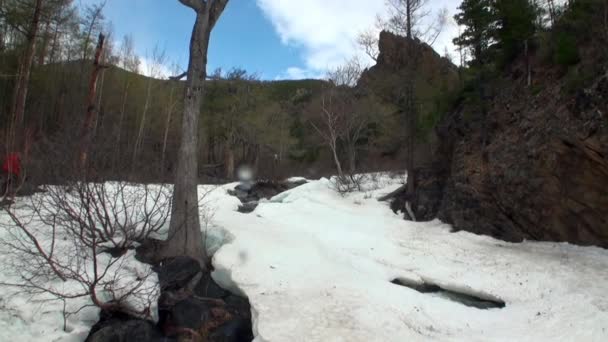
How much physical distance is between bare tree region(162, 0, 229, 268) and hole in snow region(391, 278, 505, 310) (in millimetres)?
4093

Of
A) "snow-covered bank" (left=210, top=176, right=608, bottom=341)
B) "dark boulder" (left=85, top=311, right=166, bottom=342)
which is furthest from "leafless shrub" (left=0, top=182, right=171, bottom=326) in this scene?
"snow-covered bank" (left=210, top=176, right=608, bottom=341)

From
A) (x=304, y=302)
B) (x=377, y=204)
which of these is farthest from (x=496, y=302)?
(x=377, y=204)

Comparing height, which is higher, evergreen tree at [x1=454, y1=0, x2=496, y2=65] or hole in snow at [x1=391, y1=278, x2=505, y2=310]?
evergreen tree at [x1=454, y1=0, x2=496, y2=65]

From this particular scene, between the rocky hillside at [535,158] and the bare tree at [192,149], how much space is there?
796 centimetres

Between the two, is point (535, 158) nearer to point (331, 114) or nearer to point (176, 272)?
point (176, 272)

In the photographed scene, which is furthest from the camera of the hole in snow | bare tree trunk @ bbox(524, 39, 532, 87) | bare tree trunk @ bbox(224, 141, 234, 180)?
bare tree trunk @ bbox(224, 141, 234, 180)

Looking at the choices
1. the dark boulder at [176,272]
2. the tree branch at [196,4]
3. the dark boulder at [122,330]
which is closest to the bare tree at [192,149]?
the tree branch at [196,4]

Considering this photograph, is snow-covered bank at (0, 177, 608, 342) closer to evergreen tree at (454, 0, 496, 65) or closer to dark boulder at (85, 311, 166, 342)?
dark boulder at (85, 311, 166, 342)

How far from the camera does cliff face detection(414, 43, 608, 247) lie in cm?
766

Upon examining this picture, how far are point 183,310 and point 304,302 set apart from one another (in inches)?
71.6

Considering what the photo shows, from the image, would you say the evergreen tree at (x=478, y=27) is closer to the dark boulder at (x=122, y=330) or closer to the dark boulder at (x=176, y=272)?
the dark boulder at (x=176, y=272)

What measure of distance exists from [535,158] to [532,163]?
143 millimetres

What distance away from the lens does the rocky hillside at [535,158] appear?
7.67 m

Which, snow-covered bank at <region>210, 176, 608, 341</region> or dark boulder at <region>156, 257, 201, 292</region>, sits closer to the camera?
snow-covered bank at <region>210, 176, 608, 341</region>
